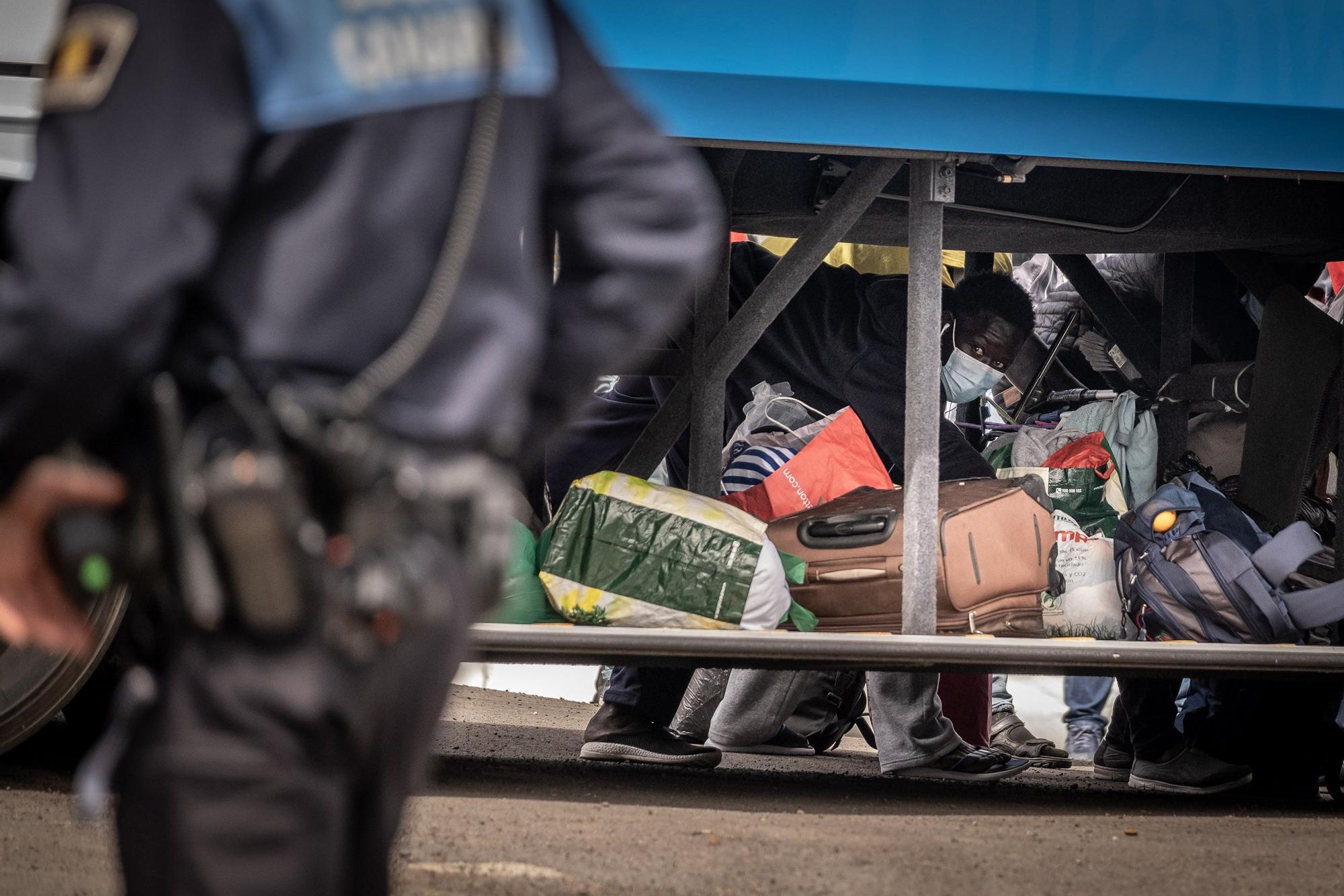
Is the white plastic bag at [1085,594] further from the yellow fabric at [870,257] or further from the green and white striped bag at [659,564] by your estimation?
the yellow fabric at [870,257]

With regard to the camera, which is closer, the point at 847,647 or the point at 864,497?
the point at 847,647

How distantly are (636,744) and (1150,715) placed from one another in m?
1.87

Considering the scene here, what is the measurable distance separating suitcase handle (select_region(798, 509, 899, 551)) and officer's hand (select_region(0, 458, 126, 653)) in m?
3.17

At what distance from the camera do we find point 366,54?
1229 millimetres

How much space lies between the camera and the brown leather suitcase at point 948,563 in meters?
4.06

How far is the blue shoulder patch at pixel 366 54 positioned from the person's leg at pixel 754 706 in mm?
3938

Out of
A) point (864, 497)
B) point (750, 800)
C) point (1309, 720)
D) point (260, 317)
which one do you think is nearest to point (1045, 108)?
point (864, 497)

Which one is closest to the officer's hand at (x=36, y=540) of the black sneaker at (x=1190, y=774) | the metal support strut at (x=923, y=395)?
the metal support strut at (x=923, y=395)

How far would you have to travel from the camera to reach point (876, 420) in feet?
16.7

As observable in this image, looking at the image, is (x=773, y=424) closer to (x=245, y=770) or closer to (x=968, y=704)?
(x=968, y=704)

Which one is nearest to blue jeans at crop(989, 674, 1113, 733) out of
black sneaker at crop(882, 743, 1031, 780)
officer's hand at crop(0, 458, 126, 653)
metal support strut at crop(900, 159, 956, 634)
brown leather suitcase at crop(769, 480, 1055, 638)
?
black sneaker at crop(882, 743, 1031, 780)

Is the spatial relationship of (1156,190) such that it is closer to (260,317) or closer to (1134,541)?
(1134,541)

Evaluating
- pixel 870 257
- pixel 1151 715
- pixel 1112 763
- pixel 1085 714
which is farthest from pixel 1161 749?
pixel 870 257

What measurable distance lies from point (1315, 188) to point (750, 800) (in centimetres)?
313
